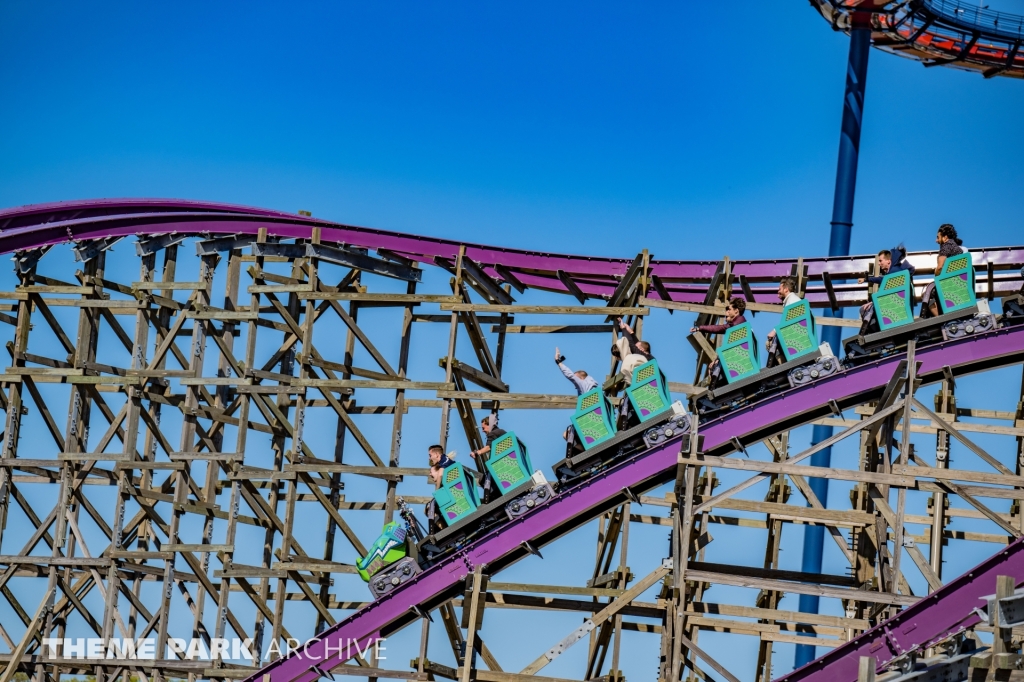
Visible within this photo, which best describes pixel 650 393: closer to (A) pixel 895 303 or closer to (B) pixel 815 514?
(B) pixel 815 514

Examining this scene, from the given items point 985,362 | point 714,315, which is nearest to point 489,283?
point 714,315

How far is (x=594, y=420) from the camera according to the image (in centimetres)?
1664

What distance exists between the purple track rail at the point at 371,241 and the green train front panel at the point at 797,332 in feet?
10.2

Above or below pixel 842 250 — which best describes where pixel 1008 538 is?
below

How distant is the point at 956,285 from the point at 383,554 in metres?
6.97

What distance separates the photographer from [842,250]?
2603 cm

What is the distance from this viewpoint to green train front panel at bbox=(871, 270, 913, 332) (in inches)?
647

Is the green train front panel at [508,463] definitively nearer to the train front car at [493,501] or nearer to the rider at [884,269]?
the train front car at [493,501]

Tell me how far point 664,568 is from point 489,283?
652 centimetres

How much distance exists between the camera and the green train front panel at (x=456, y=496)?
54.9 feet

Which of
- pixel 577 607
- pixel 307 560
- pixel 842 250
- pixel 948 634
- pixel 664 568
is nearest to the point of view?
pixel 948 634

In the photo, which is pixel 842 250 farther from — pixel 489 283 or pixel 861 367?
pixel 861 367

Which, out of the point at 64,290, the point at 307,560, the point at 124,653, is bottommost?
the point at 124,653

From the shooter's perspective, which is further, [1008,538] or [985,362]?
[1008,538]
